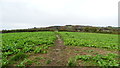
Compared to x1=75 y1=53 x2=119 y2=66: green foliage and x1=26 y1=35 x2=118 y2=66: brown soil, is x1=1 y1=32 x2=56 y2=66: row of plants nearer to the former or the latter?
x1=26 y1=35 x2=118 y2=66: brown soil

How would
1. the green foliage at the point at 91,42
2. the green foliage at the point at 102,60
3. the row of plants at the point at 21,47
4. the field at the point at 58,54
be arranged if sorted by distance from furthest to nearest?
the green foliage at the point at 91,42, the row of plants at the point at 21,47, the field at the point at 58,54, the green foliage at the point at 102,60

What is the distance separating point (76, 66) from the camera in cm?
486

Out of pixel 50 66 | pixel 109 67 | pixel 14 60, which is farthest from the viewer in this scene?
pixel 14 60

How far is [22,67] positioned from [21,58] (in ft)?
4.19

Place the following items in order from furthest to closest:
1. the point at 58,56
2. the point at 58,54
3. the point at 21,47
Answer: the point at 21,47 → the point at 58,54 → the point at 58,56

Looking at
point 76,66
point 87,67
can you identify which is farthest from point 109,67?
point 76,66

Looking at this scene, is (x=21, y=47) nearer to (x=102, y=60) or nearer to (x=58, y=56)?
(x=58, y=56)

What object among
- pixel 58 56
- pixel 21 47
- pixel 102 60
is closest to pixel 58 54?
pixel 58 56

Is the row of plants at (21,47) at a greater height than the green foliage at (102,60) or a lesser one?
greater

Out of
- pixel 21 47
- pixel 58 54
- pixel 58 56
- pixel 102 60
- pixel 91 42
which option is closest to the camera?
pixel 102 60

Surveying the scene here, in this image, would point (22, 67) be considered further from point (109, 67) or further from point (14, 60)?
point (109, 67)

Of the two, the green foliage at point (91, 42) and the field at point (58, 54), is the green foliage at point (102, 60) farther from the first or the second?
the green foliage at point (91, 42)

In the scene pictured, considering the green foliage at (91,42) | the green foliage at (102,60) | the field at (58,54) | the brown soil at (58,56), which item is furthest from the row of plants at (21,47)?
the green foliage at (102,60)

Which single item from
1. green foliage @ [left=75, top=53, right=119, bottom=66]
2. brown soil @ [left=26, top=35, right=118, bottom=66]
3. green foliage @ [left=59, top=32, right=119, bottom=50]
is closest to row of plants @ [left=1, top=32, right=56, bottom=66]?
brown soil @ [left=26, top=35, right=118, bottom=66]
